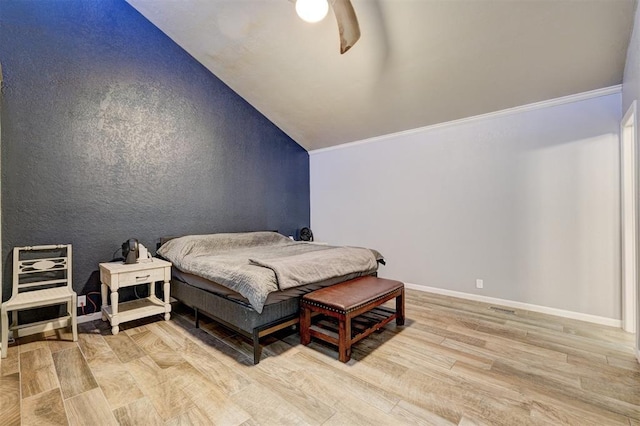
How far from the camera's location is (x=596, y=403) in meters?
1.75

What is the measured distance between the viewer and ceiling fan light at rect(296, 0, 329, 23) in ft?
6.07

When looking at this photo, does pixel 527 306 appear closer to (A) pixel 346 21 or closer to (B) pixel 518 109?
(B) pixel 518 109

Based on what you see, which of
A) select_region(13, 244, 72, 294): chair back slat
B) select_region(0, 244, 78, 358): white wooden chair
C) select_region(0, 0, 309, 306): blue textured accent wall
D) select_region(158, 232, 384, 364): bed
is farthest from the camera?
select_region(0, 0, 309, 306): blue textured accent wall

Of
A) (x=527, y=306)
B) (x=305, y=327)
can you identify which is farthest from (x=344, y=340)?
(x=527, y=306)

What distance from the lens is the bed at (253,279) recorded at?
2275 mm

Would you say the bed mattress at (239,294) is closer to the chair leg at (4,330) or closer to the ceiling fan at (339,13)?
the chair leg at (4,330)

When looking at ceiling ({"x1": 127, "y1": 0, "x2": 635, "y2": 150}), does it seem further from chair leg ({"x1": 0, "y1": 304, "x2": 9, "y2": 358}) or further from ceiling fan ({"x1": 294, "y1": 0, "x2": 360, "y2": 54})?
chair leg ({"x1": 0, "y1": 304, "x2": 9, "y2": 358})

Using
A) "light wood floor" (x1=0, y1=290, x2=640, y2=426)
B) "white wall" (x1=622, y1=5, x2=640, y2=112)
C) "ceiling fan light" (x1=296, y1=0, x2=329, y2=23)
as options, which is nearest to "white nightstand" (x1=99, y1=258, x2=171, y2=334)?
"light wood floor" (x1=0, y1=290, x2=640, y2=426)

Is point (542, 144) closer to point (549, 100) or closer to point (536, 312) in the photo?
point (549, 100)

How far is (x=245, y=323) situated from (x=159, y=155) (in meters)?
2.43

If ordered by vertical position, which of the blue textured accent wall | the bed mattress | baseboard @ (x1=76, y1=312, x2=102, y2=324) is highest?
the blue textured accent wall

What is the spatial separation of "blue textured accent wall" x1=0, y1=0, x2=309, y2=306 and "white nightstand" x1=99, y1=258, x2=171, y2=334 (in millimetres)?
371

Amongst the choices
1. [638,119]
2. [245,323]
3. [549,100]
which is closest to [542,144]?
[549,100]

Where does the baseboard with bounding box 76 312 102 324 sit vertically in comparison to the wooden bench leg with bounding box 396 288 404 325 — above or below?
below
